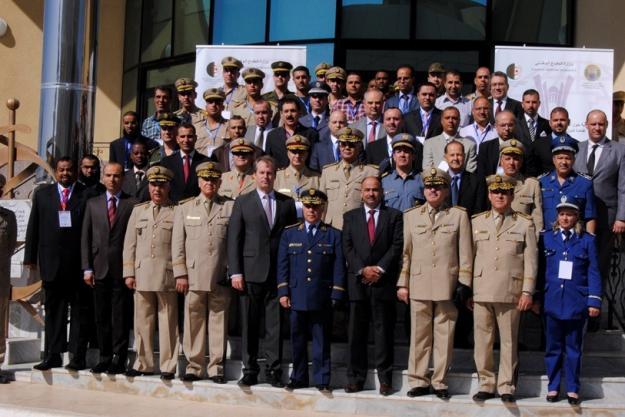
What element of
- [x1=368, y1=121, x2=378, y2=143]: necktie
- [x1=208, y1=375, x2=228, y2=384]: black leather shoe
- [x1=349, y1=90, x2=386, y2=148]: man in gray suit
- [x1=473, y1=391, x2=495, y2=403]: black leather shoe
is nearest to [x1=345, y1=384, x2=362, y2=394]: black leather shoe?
[x1=473, y1=391, x2=495, y2=403]: black leather shoe

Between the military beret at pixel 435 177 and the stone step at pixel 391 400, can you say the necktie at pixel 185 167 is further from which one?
the military beret at pixel 435 177

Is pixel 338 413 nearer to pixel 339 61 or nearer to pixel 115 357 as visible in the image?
pixel 115 357

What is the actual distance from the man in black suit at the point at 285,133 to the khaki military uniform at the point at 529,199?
228 centimetres

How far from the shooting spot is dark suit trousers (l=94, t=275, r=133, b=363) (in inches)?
389

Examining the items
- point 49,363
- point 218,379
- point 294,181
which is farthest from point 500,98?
point 49,363

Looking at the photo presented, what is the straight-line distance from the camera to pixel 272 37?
17.2 m

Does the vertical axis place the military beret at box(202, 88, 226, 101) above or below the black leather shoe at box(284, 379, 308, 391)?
above

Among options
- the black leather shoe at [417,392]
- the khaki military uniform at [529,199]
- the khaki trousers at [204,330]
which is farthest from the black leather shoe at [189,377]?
the khaki military uniform at [529,199]

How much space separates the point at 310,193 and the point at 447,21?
8.42 m

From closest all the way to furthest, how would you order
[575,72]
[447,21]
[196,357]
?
[196,357]
[575,72]
[447,21]

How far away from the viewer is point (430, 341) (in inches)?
352

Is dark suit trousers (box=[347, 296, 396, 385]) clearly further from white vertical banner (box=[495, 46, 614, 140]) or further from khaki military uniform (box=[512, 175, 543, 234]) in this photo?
white vertical banner (box=[495, 46, 614, 140])

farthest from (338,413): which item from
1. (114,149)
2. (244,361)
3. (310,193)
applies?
(114,149)

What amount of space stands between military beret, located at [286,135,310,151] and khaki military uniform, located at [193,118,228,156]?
139cm
